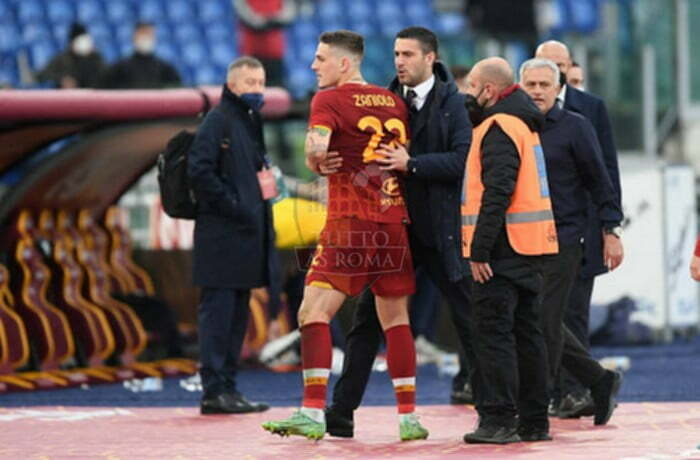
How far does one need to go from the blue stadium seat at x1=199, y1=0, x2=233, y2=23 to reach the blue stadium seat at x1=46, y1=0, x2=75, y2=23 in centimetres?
156

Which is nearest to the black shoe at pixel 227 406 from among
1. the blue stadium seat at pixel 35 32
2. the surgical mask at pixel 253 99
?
the surgical mask at pixel 253 99

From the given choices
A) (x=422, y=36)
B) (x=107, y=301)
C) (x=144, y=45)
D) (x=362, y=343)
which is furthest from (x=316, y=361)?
(x=144, y=45)

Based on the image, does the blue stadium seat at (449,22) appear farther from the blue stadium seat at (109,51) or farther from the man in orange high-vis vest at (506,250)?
the man in orange high-vis vest at (506,250)

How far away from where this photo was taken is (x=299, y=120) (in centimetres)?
1366

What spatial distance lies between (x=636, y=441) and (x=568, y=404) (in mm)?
Result: 1328

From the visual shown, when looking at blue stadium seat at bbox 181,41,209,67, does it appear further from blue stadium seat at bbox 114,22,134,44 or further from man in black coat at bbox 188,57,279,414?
man in black coat at bbox 188,57,279,414

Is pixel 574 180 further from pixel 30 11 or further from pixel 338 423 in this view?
pixel 30 11

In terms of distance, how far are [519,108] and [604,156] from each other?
5.48ft

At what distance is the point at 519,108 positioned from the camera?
796 cm

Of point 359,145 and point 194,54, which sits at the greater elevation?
point 194,54

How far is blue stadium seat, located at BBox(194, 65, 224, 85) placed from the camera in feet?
69.6

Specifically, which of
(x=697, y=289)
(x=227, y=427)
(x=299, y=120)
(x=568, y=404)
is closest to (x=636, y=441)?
(x=568, y=404)

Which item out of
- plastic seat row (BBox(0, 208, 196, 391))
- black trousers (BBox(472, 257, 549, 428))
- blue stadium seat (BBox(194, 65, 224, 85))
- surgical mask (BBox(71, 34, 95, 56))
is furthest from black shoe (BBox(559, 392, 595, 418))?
blue stadium seat (BBox(194, 65, 224, 85))

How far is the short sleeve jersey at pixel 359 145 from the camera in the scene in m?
7.98
